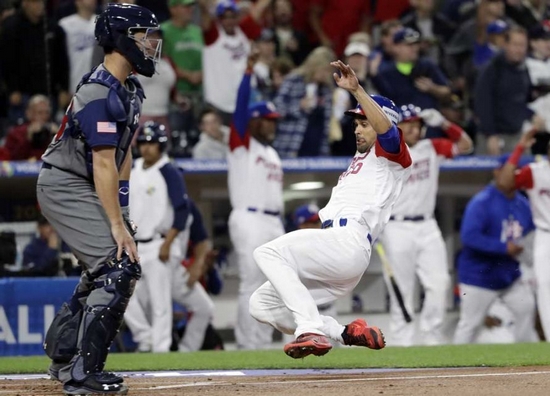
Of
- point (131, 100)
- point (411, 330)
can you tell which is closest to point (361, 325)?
point (131, 100)

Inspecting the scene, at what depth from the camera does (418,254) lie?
35.1ft

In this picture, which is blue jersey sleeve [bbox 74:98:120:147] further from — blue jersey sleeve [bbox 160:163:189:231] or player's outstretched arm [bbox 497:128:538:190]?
player's outstretched arm [bbox 497:128:538:190]

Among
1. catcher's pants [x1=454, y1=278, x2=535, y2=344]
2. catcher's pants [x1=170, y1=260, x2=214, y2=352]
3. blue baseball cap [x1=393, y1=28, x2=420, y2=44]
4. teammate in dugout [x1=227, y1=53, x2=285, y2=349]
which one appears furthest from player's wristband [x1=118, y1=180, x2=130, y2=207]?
blue baseball cap [x1=393, y1=28, x2=420, y2=44]

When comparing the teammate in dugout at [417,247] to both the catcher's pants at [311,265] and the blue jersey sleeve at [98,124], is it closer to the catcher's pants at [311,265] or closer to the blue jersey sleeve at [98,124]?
the catcher's pants at [311,265]

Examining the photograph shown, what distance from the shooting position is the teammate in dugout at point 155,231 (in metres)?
10.5

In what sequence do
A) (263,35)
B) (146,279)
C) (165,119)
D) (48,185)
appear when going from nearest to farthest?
(48,185) < (146,279) < (165,119) < (263,35)

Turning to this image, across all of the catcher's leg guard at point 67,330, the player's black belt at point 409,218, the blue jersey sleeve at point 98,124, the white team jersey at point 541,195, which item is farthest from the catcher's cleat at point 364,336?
the white team jersey at point 541,195

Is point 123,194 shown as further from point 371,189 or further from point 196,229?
point 196,229

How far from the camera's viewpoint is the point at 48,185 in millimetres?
6223

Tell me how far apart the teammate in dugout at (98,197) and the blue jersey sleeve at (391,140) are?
4.37ft

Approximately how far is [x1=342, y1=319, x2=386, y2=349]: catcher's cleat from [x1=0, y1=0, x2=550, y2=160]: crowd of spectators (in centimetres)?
537

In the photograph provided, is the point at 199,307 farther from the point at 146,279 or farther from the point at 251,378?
the point at 251,378

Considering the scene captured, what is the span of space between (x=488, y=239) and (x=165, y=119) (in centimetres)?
359

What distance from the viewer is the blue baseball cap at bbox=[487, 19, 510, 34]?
13.2m
